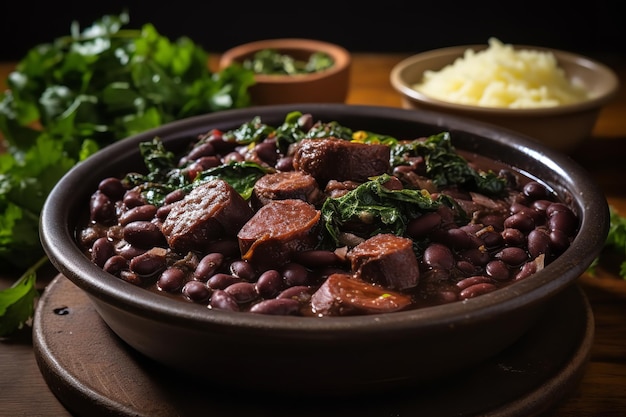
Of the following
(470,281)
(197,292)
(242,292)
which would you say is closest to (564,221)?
(470,281)

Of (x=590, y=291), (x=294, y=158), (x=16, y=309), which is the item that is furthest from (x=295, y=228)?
(x=590, y=291)

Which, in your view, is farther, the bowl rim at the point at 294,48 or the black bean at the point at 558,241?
the bowl rim at the point at 294,48

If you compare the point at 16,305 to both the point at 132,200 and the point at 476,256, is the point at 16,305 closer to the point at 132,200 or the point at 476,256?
the point at 132,200

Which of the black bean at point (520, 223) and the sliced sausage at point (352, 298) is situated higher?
the black bean at point (520, 223)

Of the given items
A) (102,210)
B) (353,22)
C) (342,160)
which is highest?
(342,160)

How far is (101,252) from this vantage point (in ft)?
11.0

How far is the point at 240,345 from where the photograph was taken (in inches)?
106

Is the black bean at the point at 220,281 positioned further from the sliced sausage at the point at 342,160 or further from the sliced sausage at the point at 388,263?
the sliced sausage at the point at 342,160

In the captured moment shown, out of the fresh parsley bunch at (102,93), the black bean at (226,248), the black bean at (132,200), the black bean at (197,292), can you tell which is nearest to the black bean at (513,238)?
the black bean at (226,248)

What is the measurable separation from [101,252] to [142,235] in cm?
19

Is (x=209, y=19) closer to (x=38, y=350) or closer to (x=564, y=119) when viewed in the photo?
(x=564, y=119)

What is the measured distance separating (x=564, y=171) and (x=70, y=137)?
3266 mm

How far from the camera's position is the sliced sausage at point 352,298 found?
9.29 feet

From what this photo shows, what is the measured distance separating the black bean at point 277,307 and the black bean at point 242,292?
118 millimetres
